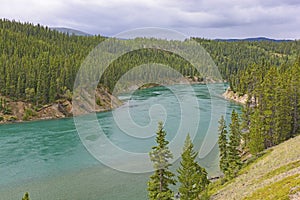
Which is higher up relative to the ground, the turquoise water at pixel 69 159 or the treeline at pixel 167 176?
the treeline at pixel 167 176

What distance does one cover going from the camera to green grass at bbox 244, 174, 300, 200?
24734 mm

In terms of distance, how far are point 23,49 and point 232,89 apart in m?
108

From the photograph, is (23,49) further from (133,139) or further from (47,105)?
(133,139)

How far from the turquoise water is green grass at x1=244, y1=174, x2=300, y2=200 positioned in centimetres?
1804

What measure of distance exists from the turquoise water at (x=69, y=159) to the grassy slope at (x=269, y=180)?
9.88m

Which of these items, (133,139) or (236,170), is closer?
(236,170)

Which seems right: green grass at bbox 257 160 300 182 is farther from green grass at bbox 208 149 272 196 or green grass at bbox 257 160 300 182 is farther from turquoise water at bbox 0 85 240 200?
turquoise water at bbox 0 85 240 200

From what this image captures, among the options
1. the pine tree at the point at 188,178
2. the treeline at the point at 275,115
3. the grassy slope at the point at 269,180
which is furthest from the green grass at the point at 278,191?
the treeline at the point at 275,115

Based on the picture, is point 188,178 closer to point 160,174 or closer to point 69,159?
point 160,174

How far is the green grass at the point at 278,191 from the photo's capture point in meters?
24.7

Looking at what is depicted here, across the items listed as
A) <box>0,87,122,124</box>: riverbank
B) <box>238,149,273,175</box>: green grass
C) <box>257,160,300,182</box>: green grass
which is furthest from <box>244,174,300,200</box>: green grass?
<box>0,87,122,124</box>: riverbank

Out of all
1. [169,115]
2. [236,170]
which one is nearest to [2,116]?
[169,115]

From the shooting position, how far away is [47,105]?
342 ft

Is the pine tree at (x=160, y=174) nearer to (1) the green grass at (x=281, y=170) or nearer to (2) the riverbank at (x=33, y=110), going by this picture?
(1) the green grass at (x=281, y=170)
